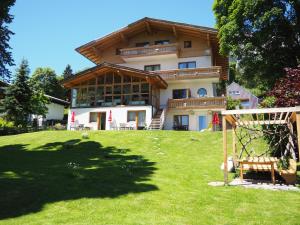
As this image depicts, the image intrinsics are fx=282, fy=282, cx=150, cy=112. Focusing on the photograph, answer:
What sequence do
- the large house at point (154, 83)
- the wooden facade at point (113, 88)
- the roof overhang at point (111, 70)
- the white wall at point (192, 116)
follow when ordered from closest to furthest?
the roof overhang at point (111, 70), the large house at point (154, 83), the wooden facade at point (113, 88), the white wall at point (192, 116)

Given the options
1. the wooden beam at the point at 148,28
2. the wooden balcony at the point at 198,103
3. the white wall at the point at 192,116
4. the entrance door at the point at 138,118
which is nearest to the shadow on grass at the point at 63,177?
the entrance door at the point at 138,118

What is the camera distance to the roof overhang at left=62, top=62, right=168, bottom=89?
28344 millimetres

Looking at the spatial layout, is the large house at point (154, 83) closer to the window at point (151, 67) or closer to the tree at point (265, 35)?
the window at point (151, 67)

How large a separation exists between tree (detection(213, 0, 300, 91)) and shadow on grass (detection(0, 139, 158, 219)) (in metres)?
10.9

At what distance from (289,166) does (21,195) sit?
30.5 ft

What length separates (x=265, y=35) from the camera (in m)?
18.7

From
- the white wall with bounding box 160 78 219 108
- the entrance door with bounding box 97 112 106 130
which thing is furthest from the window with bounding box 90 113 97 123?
the white wall with bounding box 160 78 219 108

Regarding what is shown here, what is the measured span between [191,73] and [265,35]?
43.1 feet

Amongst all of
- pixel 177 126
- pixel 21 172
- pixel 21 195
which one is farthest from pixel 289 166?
pixel 177 126

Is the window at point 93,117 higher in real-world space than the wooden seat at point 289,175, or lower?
higher

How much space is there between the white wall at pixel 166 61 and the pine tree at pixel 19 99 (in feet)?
41.7

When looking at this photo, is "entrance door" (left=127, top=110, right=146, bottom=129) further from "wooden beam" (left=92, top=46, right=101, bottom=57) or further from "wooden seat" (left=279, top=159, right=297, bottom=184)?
"wooden seat" (left=279, top=159, right=297, bottom=184)

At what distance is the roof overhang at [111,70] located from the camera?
1116 inches

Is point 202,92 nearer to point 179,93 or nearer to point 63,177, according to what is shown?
point 179,93
